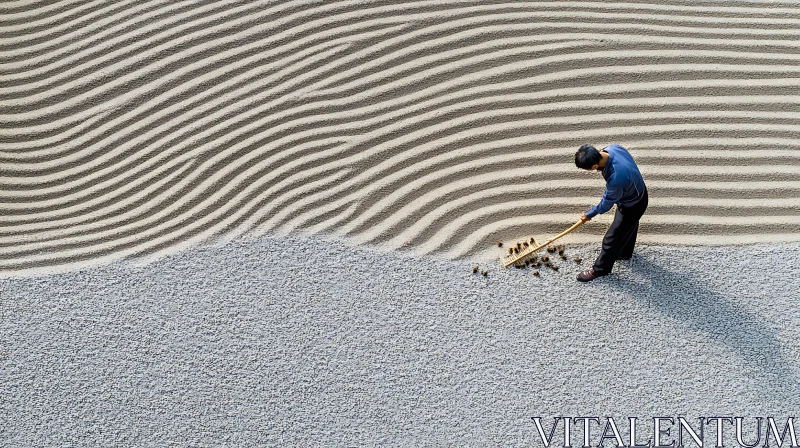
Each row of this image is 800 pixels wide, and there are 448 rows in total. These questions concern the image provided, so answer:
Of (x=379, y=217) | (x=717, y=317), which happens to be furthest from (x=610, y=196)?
(x=379, y=217)

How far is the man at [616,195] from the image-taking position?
388cm

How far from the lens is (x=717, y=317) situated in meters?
4.31

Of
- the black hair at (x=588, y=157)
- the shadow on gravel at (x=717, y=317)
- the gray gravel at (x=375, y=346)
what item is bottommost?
the gray gravel at (x=375, y=346)

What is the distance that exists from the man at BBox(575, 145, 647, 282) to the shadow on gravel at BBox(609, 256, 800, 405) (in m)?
0.27

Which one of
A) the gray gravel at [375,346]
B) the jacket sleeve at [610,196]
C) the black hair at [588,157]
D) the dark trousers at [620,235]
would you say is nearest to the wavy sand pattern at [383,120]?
the gray gravel at [375,346]

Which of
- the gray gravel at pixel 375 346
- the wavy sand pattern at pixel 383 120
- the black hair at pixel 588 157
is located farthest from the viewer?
the wavy sand pattern at pixel 383 120

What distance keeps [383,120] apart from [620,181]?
1900 millimetres

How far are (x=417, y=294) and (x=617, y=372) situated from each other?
1340mm

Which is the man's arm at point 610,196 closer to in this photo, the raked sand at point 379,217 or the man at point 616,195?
the man at point 616,195

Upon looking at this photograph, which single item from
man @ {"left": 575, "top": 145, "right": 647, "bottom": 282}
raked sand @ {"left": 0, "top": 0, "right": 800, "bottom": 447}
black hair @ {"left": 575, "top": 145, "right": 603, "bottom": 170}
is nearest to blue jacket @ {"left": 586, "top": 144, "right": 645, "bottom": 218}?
man @ {"left": 575, "top": 145, "right": 647, "bottom": 282}

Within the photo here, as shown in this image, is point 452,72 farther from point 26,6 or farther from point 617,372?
point 26,6

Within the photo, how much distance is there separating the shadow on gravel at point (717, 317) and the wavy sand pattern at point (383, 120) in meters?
0.32

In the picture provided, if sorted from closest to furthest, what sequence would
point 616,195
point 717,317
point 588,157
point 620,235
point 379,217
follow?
1. point 588,157
2. point 616,195
3. point 620,235
4. point 717,317
5. point 379,217

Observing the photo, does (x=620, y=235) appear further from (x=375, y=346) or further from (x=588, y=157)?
(x=375, y=346)
